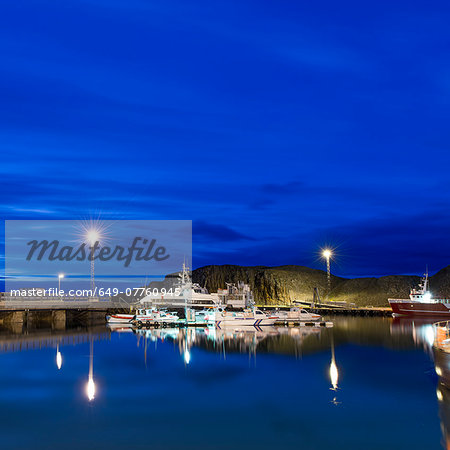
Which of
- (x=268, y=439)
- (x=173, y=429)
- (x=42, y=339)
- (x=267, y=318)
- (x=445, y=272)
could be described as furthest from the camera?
(x=445, y=272)

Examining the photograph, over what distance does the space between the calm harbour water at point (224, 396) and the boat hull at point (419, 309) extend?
51.3 metres

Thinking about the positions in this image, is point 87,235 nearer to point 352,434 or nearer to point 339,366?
point 339,366

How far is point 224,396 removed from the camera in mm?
33094

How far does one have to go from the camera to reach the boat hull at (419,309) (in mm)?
106438

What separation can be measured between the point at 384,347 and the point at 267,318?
104 ft

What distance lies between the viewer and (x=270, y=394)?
33.3m

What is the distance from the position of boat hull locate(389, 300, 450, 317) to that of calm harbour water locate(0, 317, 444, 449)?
168 feet

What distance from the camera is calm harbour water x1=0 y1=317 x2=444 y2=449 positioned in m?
23.8

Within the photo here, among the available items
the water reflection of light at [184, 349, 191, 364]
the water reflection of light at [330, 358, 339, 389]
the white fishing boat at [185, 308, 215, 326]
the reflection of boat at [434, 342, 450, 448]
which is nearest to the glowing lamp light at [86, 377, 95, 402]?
the water reflection of light at [184, 349, 191, 364]

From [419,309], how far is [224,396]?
289 ft

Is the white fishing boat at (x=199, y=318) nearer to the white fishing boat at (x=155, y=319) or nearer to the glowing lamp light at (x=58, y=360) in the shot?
the white fishing boat at (x=155, y=319)

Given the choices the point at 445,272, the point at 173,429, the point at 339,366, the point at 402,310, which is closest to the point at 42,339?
the point at 339,366

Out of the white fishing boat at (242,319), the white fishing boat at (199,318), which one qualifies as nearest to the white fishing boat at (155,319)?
the white fishing boat at (199,318)

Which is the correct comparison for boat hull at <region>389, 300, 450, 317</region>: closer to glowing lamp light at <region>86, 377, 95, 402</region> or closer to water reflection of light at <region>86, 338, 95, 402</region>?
water reflection of light at <region>86, 338, 95, 402</region>
